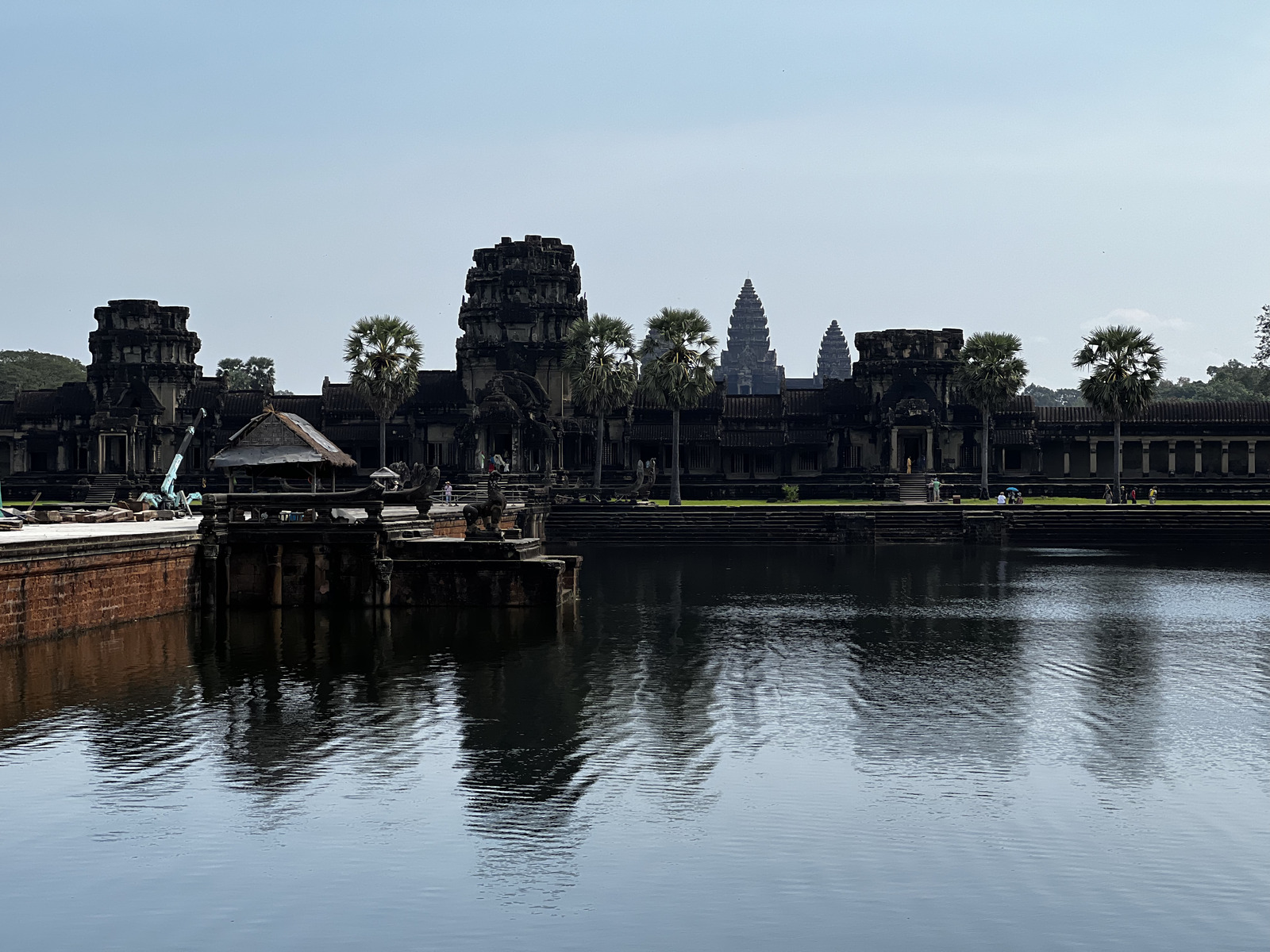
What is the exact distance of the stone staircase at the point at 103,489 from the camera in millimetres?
89500

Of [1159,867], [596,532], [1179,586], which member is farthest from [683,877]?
[596,532]

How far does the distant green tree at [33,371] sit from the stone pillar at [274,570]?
110 m

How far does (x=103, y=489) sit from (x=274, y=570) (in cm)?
5399

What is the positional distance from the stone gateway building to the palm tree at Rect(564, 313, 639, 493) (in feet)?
14.0

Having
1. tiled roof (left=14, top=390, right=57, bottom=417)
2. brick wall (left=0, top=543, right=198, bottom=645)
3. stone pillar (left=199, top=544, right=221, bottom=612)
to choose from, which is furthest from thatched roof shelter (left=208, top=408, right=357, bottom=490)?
tiled roof (left=14, top=390, right=57, bottom=417)

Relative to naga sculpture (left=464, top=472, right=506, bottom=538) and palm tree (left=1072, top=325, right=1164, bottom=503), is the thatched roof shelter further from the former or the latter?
palm tree (left=1072, top=325, right=1164, bottom=503)

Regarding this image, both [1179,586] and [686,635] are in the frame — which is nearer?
[686,635]

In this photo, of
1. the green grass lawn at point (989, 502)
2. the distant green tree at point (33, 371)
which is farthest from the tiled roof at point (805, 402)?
the distant green tree at point (33, 371)

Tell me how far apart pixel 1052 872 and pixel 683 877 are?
4685 mm

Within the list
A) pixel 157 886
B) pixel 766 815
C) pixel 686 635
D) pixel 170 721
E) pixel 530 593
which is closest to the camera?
pixel 157 886

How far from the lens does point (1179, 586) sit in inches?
2020

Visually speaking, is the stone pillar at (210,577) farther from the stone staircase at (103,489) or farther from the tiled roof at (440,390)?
the tiled roof at (440,390)

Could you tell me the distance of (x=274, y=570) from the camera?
141 feet

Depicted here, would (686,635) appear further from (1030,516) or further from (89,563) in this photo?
(1030,516)
